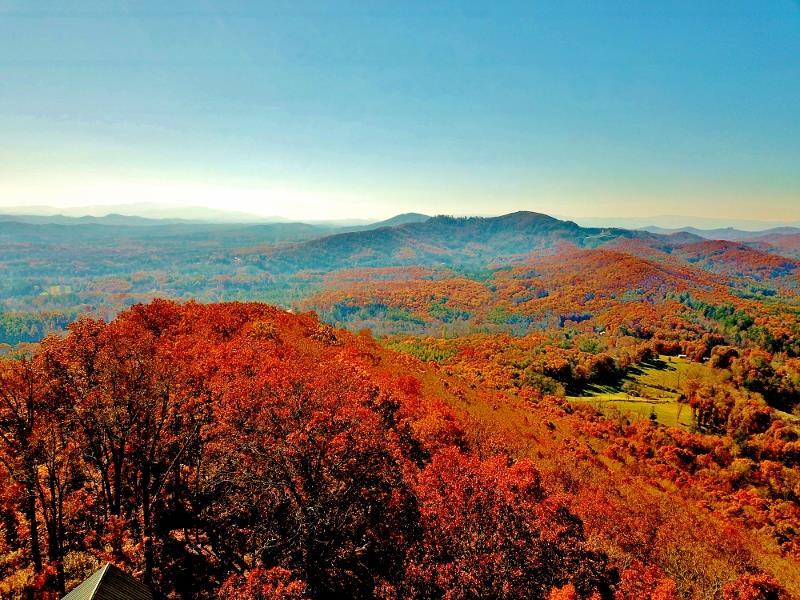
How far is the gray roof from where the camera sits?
53.5 ft

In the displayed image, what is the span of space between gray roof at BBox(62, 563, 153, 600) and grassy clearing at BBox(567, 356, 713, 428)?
121 metres

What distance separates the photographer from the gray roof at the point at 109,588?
16297 mm

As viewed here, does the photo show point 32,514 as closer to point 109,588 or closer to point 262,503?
point 109,588

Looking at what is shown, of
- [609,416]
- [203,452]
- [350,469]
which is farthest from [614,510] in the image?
[609,416]

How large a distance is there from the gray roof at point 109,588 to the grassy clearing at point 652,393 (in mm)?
121165

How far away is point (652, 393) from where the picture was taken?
134750 millimetres

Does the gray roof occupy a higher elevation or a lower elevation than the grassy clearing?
higher

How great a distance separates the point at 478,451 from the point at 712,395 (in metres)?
104

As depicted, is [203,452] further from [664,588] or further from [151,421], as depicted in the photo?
[664,588]

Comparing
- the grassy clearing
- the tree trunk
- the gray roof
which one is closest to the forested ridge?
the tree trunk

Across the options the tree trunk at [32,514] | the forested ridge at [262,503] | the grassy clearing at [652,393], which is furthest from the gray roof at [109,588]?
the grassy clearing at [652,393]

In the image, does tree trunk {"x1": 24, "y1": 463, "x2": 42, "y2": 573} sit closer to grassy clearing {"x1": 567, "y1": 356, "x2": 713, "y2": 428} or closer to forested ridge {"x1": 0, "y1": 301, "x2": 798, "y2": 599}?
forested ridge {"x1": 0, "y1": 301, "x2": 798, "y2": 599}

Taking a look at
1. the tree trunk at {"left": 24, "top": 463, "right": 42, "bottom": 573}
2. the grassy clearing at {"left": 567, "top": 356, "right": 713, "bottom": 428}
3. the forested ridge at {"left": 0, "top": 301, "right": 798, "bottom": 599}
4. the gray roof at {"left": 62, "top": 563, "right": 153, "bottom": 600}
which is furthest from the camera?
the grassy clearing at {"left": 567, "top": 356, "right": 713, "bottom": 428}

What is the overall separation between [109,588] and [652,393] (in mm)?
154592
